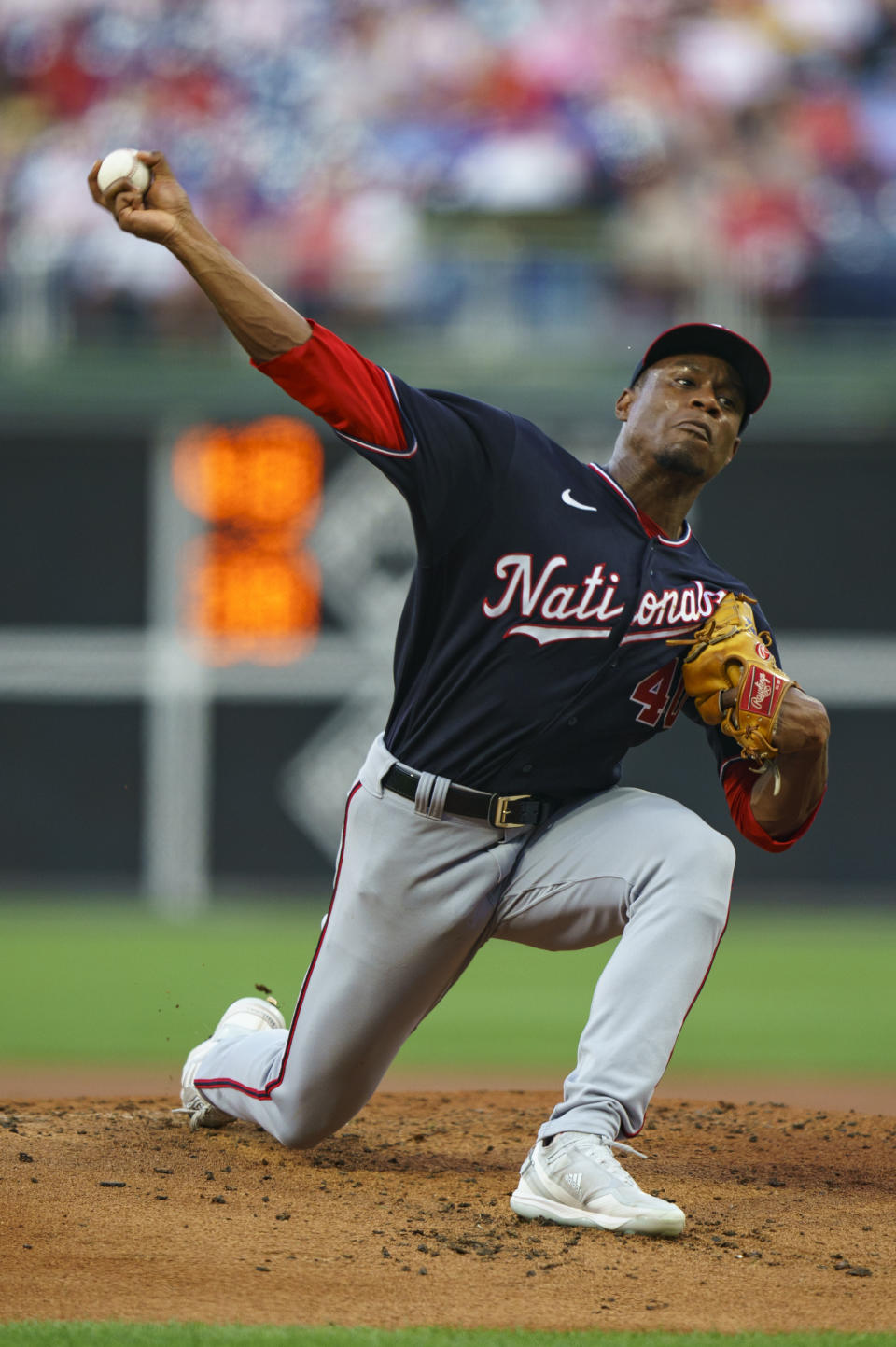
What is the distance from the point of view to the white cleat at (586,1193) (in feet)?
9.48

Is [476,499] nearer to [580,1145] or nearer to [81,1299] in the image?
[580,1145]

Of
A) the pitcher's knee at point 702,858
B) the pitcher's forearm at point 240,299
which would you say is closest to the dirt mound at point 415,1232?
the pitcher's knee at point 702,858

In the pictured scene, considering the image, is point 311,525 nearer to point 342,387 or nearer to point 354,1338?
point 342,387

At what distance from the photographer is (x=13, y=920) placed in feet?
33.8

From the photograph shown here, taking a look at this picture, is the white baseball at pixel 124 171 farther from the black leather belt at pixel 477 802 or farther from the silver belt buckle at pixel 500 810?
the silver belt buckle at pixel 500 810

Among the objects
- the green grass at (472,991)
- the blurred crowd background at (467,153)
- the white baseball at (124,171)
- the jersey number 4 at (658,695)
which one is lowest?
the green grass at (472,991)

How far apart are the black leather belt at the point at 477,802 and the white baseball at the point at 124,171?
1172 millimetres

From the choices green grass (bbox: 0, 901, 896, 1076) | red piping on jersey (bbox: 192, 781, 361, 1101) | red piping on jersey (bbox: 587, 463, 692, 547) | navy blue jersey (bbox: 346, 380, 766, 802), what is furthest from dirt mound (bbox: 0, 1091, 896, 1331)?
green grass (bbox: 0, 901, 896, 1076)

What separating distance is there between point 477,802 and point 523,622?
14.0 inches

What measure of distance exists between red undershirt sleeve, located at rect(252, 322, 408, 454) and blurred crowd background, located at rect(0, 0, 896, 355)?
8.28m

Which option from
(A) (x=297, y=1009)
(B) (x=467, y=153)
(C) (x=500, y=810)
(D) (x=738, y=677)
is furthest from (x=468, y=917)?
(B) (x=467, y=153)

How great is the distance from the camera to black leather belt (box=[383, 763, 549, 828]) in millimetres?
3285

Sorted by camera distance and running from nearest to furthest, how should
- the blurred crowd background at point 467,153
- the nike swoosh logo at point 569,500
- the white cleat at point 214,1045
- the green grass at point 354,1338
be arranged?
1. the green grass at point 354,1338
2. the nike swoosh logo at point 569,500
3. the white cleat at point 214,1045
4. the blurred crowd background at point 467,153

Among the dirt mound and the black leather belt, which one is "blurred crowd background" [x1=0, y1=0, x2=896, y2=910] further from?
the black leather belt
